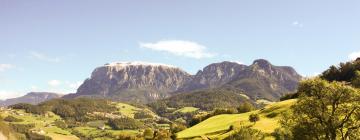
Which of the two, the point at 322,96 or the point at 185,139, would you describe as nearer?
the point at 322,96

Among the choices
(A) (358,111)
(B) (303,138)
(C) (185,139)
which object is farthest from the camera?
(C) (185,139)

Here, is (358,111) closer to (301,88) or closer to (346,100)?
(346,100)

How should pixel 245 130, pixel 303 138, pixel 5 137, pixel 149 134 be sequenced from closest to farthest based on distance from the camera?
pixel 5 137 → pixel 303 138 → pixel 245 130 → pixel 149 134

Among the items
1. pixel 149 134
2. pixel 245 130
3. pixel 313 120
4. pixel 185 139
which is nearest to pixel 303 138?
pixel 313 120

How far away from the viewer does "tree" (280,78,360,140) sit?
44.0 metres

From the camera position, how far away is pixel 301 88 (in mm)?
48531

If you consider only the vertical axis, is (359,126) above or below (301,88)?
below

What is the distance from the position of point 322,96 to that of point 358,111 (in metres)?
4.04

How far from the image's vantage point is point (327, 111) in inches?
Result: 1769

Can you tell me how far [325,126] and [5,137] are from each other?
3664 cm

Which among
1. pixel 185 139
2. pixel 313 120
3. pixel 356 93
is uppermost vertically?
pixel 356 93

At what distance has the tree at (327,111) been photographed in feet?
144

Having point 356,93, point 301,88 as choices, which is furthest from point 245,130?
point 356,93

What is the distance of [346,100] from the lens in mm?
44531
